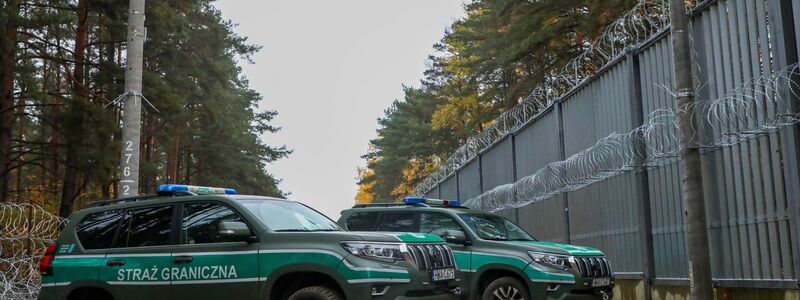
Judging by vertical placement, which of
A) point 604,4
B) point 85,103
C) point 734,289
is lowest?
point 734,289

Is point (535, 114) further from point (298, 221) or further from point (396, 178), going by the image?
point (396, 178)

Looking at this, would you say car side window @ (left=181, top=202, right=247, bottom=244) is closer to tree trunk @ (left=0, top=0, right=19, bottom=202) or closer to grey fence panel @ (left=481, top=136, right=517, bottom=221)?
grey fence panel @ (left=481, top=136, right=517, bottom=221)

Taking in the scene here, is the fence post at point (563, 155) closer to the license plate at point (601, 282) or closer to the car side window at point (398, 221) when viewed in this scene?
the car side window at point (398, 221)

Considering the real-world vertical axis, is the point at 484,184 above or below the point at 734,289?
above

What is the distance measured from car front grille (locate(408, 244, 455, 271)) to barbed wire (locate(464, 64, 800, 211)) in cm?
266

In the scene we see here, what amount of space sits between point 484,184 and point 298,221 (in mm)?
16411

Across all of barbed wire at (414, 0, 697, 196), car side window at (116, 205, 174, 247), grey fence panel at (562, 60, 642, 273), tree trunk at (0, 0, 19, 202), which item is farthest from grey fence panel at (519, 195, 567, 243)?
tree trunk at (0, 0, 19, 202)

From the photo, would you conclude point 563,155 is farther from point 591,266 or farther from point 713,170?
point 591,266

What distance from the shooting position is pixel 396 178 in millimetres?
68688

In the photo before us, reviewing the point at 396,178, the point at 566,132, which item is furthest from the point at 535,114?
the point at 396,178

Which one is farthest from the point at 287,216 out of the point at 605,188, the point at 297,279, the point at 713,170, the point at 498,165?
the point at 498,165

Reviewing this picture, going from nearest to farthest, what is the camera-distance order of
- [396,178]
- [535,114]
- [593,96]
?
1. [593,96]
2. [535,114]
3. [396,178]

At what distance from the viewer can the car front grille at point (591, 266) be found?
11242mm

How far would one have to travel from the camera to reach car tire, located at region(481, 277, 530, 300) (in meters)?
11.3
